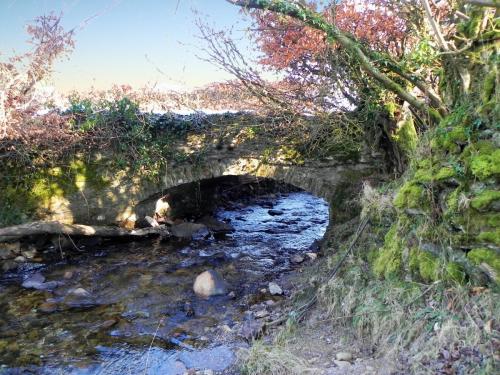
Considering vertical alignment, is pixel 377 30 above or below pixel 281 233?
above

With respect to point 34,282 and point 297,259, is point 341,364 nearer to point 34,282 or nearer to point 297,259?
point 297,259

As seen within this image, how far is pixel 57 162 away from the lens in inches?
350

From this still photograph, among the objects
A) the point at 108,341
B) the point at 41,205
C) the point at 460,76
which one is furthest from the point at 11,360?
the point at 460,76

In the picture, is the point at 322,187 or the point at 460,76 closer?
the point at 460,76

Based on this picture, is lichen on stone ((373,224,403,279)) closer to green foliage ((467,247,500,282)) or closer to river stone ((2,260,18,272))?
green foliage ((467,247,500,282))

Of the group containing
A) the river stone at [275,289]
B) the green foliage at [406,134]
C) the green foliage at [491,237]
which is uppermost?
the green foliage at [406,134]

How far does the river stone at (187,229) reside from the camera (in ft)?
32.1

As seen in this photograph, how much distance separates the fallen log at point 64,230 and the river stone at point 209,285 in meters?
3.04

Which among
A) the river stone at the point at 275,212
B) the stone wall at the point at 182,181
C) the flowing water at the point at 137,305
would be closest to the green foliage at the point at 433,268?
the flowing water at the point at 137,305

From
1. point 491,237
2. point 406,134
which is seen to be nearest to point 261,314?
point 491,237

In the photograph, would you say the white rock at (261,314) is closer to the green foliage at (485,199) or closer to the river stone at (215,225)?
the green foliage at (485,199)

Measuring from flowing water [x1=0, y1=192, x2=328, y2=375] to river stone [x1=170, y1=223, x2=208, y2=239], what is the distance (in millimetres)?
435

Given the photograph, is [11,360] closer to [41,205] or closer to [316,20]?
[41,205]

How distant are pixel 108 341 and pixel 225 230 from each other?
5383 mm
